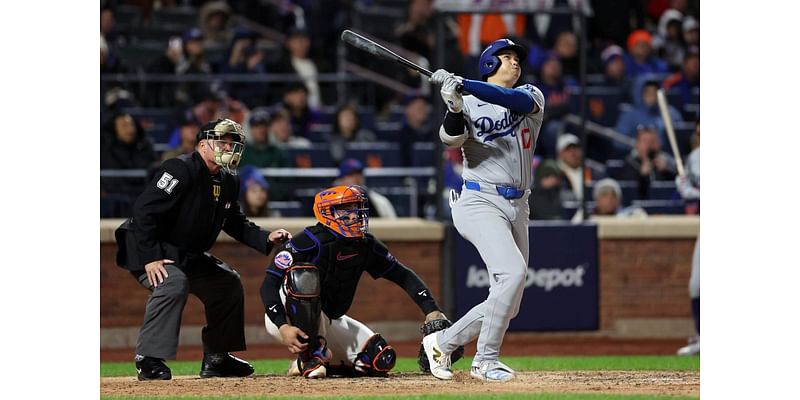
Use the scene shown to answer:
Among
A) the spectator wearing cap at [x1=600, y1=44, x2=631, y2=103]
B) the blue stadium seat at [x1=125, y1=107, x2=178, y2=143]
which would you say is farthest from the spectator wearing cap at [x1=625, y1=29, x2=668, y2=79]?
the blue stadium seat at [x1=125, y1=107, x2=178, y2=143]

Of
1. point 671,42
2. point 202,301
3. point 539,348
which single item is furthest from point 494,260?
point 671,42

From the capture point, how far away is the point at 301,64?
15078 millimetres

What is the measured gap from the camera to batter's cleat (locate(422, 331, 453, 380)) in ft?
23.7

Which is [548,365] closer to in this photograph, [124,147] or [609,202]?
[609,202]

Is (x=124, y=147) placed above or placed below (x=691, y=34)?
below

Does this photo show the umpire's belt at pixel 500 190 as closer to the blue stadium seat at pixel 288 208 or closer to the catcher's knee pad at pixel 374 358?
the catcher's knee pad at pixel 374 358

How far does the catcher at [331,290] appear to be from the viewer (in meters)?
7.20

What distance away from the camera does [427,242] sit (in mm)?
11961

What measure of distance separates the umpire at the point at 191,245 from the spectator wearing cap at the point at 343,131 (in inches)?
219

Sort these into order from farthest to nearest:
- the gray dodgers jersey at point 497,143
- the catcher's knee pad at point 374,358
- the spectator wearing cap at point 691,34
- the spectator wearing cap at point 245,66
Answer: the spectator wearing cap at point 691,34 < the spectator wearing cap at point 245,66 < the catcher's knee pad at point 374,358 < the gray dodgers jersey at point 497,143

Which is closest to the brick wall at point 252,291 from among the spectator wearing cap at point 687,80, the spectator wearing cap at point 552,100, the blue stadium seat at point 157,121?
the spectator wearing cap at point 552,100

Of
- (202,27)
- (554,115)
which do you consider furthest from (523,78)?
(202,27)

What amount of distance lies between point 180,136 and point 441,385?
21.3ft

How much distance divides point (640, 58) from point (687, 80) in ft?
2.32
